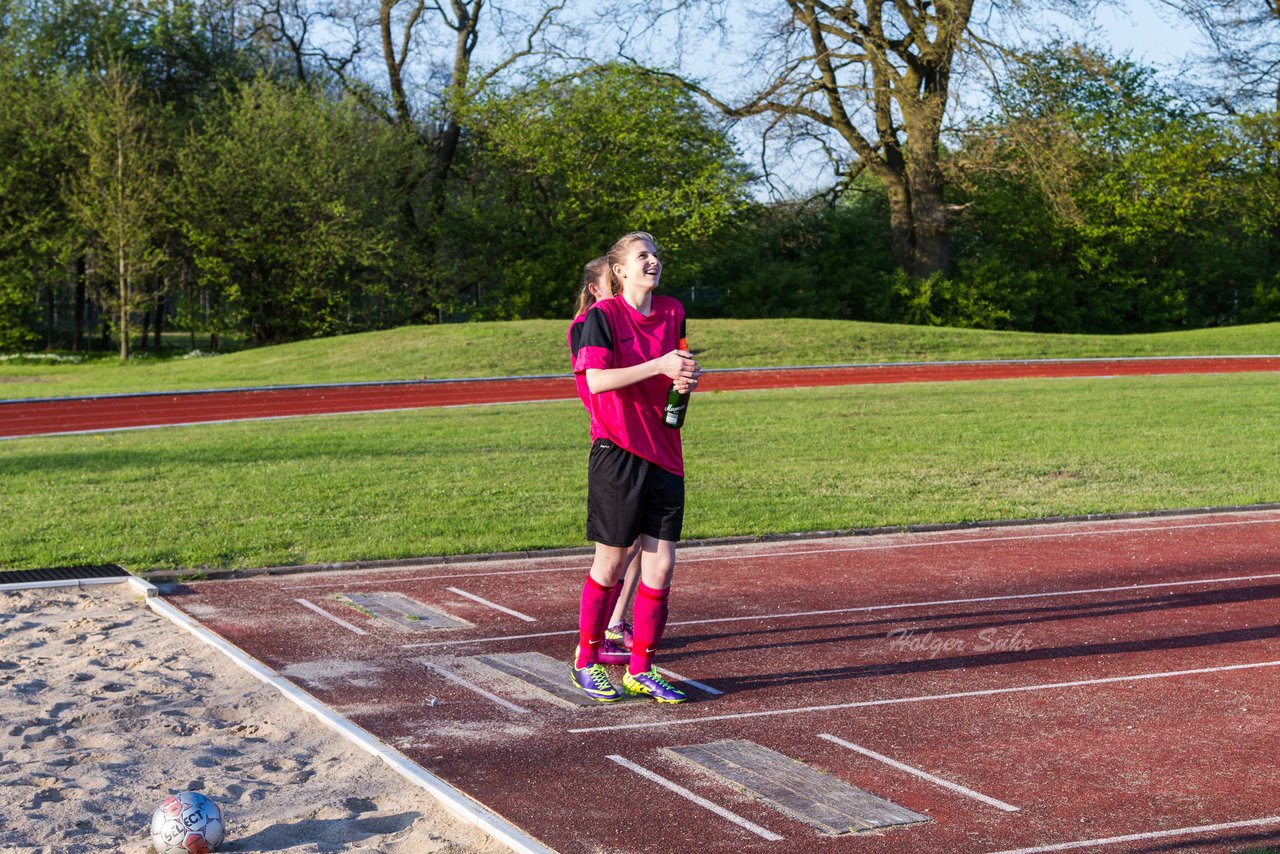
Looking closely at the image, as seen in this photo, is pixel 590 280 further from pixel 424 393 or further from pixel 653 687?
pixel 424 393

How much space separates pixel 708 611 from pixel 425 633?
170cm

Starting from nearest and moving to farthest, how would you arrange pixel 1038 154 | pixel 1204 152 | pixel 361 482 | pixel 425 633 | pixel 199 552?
pixel 425 633 → pixel 199 552 → pixel 361 482 → pixel 1038 154 → pixel 1204 152

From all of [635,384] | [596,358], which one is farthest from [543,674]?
[596,358]

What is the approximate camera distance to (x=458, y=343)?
1199 inches

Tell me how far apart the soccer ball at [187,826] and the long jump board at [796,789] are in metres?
1.78

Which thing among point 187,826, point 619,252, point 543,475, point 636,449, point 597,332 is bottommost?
point 187,826

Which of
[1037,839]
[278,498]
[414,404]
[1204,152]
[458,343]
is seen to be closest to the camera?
[1037,839]

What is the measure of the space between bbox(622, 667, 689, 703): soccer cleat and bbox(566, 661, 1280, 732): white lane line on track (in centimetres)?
21

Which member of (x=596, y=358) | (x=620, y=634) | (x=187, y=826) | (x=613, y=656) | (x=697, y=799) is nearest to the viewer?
(x=187, y=826)

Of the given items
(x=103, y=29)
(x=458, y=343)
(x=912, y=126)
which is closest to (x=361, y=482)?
(x=458, y=343)

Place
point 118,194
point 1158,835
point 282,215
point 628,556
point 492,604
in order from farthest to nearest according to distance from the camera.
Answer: point 282,215 < point 118,194 < point 492,604 < point 628,556 < point 1158,835

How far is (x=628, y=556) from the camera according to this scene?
6.34 metres

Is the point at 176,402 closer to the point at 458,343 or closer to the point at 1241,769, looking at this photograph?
the point at 458,343

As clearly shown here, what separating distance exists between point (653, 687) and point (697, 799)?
1.30 m
